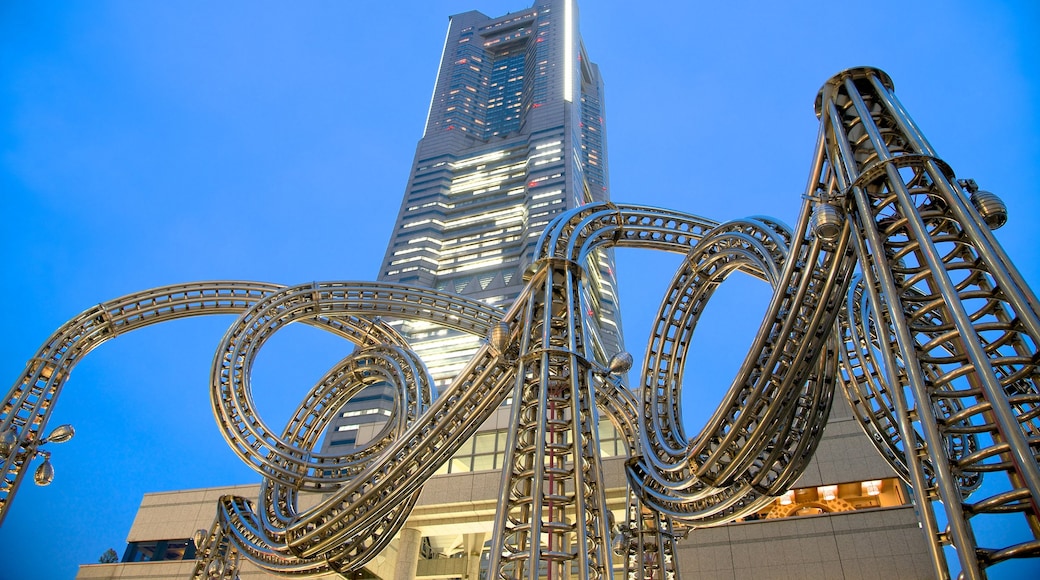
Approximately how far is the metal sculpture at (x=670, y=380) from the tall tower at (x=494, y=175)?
77982 millimetres

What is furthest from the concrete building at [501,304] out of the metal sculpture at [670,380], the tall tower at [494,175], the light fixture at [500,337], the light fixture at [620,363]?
the light fixture at [620,363]

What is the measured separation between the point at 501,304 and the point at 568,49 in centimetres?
7826

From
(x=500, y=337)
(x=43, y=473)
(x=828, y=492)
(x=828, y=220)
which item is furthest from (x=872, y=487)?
(x=43, y=473)

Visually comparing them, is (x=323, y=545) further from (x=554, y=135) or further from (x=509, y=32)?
(x=509, y=32)

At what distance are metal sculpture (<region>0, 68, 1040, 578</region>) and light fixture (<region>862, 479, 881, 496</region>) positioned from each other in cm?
1057

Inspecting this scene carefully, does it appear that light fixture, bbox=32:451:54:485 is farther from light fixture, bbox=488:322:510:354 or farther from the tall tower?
the tall tower

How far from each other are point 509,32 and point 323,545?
183479 millimetres

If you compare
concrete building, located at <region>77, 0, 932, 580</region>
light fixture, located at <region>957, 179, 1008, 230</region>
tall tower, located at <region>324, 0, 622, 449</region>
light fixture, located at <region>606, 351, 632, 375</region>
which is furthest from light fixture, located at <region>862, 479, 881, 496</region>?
tall tower, located at <region>324, 0, 622, 449</region>

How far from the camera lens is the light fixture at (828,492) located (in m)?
23.8

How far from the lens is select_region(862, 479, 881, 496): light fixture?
76.6 feet

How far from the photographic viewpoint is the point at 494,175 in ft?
472

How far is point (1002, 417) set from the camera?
206 inches

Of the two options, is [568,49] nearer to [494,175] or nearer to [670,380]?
[494,175]

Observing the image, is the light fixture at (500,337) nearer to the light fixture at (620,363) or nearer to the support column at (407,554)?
the light fixture at (620,363)
